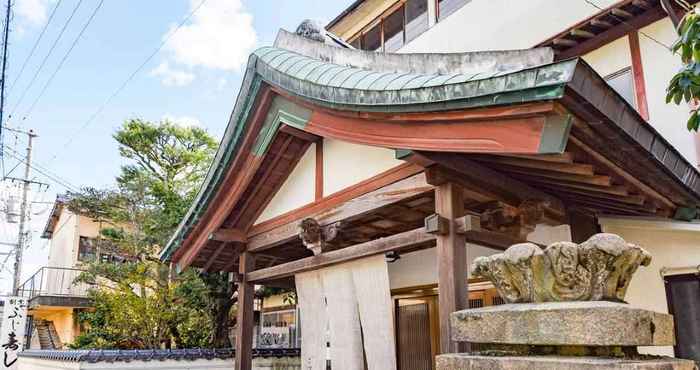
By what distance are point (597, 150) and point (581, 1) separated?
179 inches

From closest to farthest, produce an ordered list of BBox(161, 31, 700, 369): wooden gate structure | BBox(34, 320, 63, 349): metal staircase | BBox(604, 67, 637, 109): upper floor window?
BBox(161, 31, 700, 369): wooden gate structure < BBox(604, 67, 637, 109): upper floor window < BBox(34, 320, 63, 349): metal staircase

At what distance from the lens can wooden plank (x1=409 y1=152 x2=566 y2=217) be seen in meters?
4.51

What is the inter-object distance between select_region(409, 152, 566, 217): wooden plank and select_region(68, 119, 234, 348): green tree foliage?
7855mm

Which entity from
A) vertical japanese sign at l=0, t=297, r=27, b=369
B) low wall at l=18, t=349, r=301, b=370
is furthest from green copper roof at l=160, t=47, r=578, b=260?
vertical japanese sign at l=0, t=297, r=27, b=369

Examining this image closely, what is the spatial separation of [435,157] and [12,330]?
13.8 meters

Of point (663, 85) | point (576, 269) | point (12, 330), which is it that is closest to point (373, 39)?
point (663, 85)

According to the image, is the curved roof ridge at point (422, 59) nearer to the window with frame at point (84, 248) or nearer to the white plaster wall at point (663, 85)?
the white plaster wall at point (663, 85)

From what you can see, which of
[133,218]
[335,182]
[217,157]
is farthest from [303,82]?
[133,218]

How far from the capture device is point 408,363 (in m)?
8.22

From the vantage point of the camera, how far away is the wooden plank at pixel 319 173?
655cm

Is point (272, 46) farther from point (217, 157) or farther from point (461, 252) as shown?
point (461, 252)

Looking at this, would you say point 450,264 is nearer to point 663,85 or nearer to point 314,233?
point 314,233

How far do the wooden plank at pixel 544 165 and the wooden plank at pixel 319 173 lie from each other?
2394 mm

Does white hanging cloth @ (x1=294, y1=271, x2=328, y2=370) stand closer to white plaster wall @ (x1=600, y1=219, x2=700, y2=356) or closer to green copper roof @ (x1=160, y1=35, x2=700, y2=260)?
green copper roof @ (x1=160, y1=35, x2=700, y2=260)
